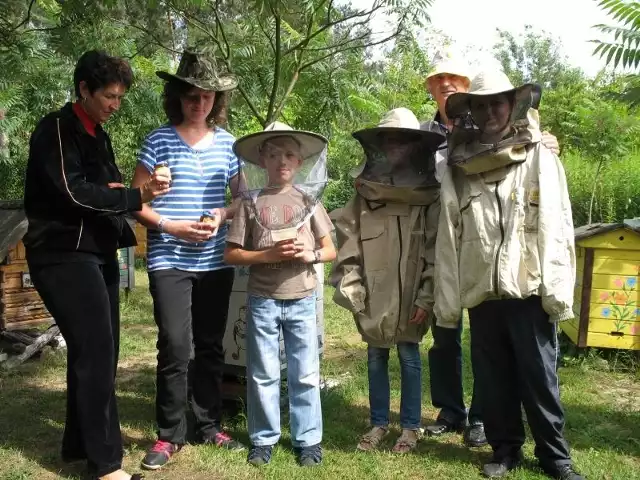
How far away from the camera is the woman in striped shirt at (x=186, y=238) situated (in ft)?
12.1

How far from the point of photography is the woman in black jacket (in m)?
3.26

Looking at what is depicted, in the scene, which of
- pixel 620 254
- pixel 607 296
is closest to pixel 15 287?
pixel 607 296

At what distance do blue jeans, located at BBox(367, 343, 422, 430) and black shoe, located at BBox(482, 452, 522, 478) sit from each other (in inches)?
21.4

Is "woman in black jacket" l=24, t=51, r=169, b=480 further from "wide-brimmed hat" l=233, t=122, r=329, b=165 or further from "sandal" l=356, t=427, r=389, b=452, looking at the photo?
"sandal" l=356, t=427, r=389, b=452

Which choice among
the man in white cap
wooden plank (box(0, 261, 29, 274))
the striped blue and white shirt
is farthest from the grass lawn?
the striped blue and white shirt

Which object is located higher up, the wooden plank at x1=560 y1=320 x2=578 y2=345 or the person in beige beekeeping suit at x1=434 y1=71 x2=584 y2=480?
the person in beige beekeeping suit at x1=434 y1=71 x2=584 y2=480

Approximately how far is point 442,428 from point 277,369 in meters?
1.22

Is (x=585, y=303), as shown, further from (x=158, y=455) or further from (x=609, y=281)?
(x=158, y=455)

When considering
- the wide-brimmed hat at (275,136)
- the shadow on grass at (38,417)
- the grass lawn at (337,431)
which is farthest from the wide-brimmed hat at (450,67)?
the shadow on grass at (38,417)

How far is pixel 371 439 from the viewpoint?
157 inches

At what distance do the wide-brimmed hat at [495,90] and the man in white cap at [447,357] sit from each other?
683 mm

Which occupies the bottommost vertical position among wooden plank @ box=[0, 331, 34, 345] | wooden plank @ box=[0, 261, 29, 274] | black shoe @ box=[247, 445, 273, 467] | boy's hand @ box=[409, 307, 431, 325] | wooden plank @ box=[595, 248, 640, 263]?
wooden plank @ box=[0, 331, 34, 345]

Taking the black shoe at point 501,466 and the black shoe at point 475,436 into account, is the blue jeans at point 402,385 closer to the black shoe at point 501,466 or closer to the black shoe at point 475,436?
the black shoe at point 475,436

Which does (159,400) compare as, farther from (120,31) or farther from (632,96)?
(632,96)
